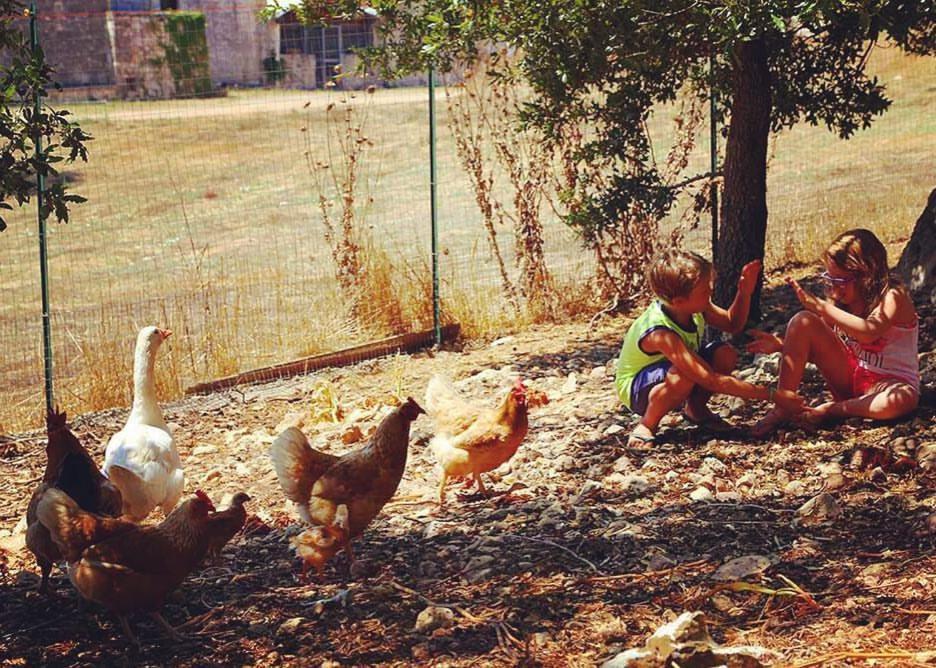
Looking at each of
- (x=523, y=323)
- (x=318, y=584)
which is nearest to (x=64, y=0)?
(x=523, y=323)

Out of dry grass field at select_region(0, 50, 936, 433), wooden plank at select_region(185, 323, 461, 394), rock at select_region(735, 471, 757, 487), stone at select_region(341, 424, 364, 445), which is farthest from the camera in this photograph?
dry grass field at select_region(0, 50, 936, 433)

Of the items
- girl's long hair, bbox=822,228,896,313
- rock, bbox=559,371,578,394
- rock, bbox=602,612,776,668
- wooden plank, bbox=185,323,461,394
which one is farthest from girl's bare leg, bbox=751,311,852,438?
wooden plank, bbox=185,323,461,394

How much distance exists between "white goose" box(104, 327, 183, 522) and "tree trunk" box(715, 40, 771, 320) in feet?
12.7

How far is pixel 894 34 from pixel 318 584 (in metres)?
4.17

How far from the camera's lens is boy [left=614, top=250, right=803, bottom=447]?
5691 mm

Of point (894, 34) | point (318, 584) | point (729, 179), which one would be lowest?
point (318, 584)

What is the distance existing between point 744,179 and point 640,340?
223cm

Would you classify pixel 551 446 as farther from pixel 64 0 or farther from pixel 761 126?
pixel 64 0

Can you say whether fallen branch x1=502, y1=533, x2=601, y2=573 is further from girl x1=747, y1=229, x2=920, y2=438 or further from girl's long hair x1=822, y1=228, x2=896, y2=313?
girl's long hair x1=822, y1=228, x2=896, y2=313

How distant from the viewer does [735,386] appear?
223 inches

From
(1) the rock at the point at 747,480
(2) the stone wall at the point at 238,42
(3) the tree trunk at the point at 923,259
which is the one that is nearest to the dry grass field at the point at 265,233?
(3) the tree trunk at the point at 923,259

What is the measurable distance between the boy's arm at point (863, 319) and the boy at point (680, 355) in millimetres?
387

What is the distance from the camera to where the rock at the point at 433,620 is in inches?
160

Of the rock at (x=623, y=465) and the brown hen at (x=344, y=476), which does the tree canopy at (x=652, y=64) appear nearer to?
the rock at (x=623, y=465)
